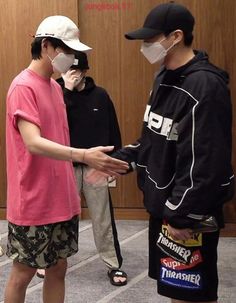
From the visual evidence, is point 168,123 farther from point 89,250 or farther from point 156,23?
point 89,250

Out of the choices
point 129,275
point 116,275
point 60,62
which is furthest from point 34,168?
point 129,275

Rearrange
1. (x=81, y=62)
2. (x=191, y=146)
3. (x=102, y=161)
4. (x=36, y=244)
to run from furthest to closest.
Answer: (x=81, y=62) → (x=36, y=244) → (x=102, y=161) → (x=191, y=146)

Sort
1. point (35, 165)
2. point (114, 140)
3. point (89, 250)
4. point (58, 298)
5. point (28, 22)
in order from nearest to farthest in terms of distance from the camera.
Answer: point (35, 165) < point (58, 298) < point (114, 140) < point (89, 250) < point (28, 22)

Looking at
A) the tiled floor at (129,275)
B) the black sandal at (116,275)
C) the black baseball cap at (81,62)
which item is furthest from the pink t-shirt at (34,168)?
the black sandal at (116,275)

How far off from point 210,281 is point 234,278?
146 centimetres

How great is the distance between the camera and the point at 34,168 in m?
2.01

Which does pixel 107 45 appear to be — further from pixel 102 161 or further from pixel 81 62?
pixel 102 161

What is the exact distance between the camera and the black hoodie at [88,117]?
10.1ft

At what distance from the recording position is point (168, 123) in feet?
5.94

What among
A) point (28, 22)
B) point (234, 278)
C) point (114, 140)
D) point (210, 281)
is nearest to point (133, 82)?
point (28, 22)

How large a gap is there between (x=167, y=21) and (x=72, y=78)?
1273mm

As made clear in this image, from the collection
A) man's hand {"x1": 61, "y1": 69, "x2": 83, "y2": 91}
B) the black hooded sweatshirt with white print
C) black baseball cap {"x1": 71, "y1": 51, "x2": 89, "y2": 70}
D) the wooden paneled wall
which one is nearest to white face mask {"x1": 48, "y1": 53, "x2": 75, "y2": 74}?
the black hooded sweatshirt with white print

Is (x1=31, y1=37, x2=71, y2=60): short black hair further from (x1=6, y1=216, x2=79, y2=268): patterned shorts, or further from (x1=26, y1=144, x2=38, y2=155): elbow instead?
(x1=6, y1=216, x2=79, y2=268): patterned shorts

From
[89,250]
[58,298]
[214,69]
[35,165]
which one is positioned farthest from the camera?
[89,250]
